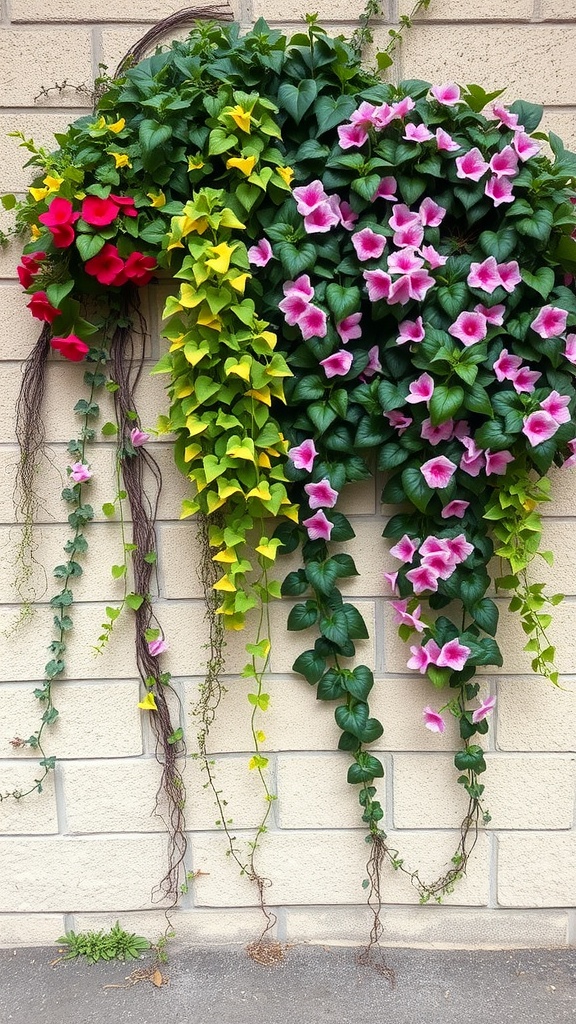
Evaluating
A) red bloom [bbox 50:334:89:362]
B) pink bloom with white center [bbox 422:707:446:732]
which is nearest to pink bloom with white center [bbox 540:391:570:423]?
pink bloom with white center [bbox 422:707:446:732]

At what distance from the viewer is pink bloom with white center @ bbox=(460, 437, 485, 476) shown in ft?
4.69

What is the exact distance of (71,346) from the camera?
1.47 metres

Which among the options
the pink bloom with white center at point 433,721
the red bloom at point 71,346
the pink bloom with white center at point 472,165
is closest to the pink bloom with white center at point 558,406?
the pink bloom with white center at point 472,165

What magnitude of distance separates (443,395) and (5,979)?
5.50 feet

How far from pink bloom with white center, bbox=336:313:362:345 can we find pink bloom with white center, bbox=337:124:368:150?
1.03ft

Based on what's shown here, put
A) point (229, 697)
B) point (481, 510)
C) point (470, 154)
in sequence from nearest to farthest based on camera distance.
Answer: point (470, 154) < point (481, 510) < point (229, 697)

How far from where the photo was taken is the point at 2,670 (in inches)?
66.4

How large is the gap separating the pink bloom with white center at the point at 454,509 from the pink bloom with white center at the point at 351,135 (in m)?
0.72

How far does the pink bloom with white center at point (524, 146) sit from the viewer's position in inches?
53.2

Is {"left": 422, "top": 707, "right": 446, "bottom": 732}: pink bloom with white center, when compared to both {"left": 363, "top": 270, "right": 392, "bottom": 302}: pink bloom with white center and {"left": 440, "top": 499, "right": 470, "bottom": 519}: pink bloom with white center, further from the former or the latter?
{"left": 363, "top": 270, "right": 392, "bottom": 302}: pink bloom with white center

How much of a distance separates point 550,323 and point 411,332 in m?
0.27

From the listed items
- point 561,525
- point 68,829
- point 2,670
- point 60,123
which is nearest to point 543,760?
point 561,525

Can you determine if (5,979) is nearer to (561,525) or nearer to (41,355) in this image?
(41,355)

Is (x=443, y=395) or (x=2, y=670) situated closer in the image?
(x=443, y=395)
